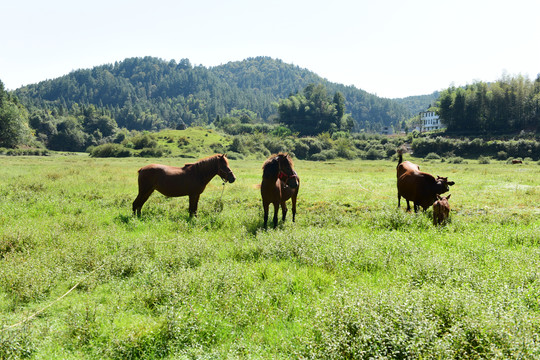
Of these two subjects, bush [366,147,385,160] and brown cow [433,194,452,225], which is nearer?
brown cow [433,194,452,225]

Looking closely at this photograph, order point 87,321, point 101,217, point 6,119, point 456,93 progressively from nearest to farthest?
point 87,321
point 101,217
point 6,119
point 456,93

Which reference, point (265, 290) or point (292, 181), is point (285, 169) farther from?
point (265, 290)

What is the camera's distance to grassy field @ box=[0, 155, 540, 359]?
12.5ft

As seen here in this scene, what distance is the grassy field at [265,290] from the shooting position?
150 inches

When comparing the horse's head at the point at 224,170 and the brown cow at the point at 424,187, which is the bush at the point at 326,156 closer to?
the brown cow at the point at 424,187

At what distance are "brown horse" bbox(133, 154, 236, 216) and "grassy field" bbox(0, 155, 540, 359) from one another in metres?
1.52

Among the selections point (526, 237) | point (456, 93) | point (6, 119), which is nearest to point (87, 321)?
point (526, 237)

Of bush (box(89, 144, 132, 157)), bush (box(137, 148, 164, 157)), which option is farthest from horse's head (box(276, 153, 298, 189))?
bush (box(89, 144, 132, 157))

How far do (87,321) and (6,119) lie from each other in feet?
295

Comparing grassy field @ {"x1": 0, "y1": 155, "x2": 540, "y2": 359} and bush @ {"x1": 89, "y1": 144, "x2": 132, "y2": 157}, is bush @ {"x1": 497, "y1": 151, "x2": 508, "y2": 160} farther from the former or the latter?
bush @ {"x1": 89, "y1": 144, "x2": 132, "y2": 157}

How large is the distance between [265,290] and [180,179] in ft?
25.6

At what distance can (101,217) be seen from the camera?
1137 centimetres

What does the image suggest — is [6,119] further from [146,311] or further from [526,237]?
[526,237]

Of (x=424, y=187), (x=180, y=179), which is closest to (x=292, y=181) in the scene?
(x=180, y=179)
